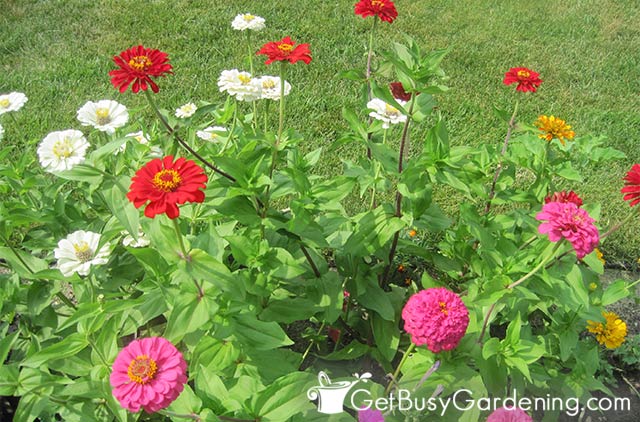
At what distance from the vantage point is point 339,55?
4086mm

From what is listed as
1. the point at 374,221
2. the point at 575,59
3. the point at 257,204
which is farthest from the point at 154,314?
the point at 575,59

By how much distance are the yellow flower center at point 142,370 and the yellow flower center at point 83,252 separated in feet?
1.72

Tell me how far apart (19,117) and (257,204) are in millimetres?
2341

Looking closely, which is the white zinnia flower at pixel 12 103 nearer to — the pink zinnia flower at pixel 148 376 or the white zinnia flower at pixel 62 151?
the white zinnia flower at pixel 62 151

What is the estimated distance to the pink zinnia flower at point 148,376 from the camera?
3.77ft

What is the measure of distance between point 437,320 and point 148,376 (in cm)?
66

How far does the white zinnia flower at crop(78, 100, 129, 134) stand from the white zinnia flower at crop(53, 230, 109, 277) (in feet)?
1.09

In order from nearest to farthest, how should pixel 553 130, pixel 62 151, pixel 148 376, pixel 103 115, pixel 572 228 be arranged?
pixel 148 376 < pixel 572 228 < pixel 62 151 < pixel 103 115 < pixel 553 130

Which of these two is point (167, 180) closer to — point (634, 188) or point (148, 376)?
point (148, 376)

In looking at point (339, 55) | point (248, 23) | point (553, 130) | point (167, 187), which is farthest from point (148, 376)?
point (339, 55)

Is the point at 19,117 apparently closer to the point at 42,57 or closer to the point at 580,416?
the point at 42,57

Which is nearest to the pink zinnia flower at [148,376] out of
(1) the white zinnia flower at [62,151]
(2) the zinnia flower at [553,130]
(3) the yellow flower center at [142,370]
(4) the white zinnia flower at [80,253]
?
(3) the yellow flower center at [142,370]

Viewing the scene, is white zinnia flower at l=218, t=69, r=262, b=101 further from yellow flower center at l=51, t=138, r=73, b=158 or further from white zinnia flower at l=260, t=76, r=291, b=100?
yellow flower center at l=51, t=138, r=73, b=158

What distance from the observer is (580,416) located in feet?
6.54
